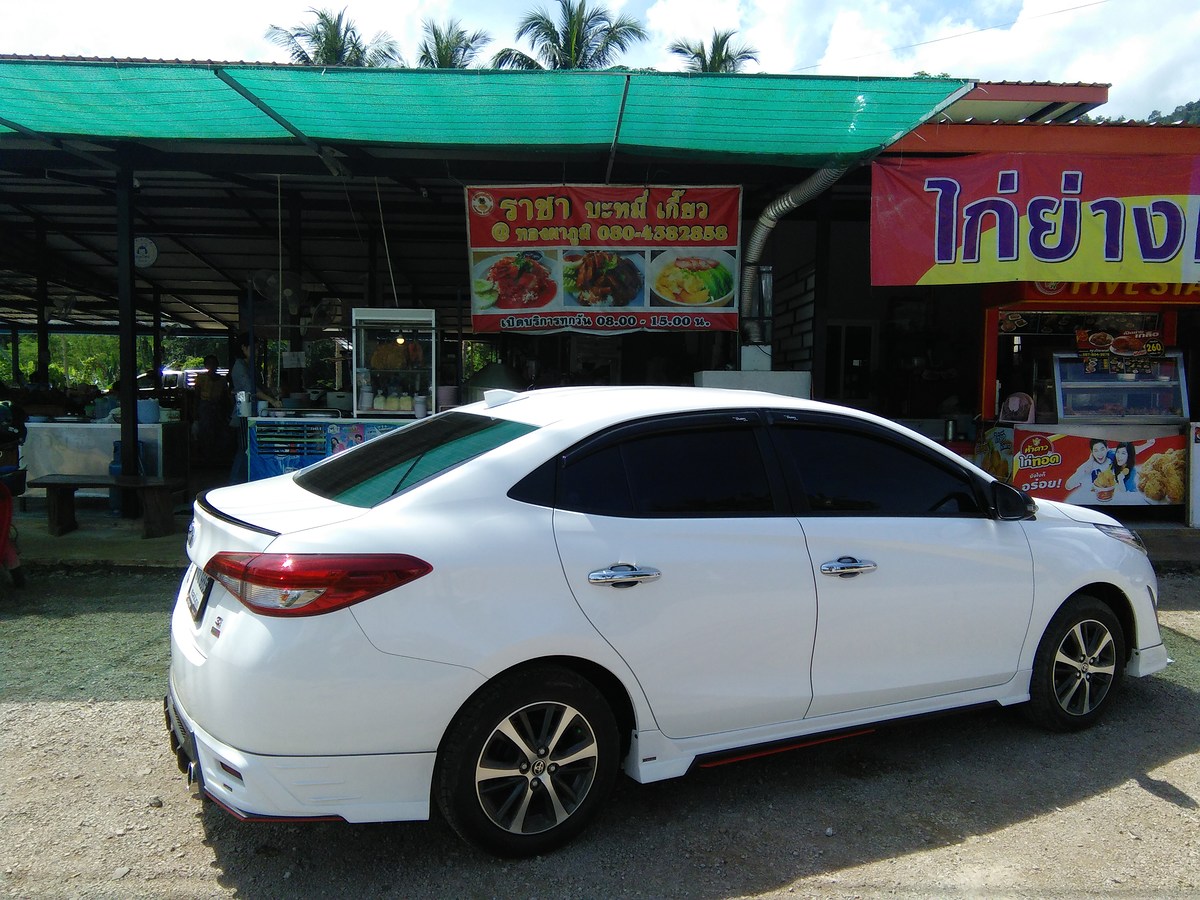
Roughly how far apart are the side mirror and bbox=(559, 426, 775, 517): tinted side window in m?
1.16

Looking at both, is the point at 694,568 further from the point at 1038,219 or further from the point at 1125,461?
the point at 1125,461

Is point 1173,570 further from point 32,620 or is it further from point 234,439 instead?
point 234,439

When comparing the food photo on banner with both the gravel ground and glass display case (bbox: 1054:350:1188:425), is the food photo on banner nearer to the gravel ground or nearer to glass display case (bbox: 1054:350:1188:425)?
glass display case (bbox: 1054:350:1188:425)

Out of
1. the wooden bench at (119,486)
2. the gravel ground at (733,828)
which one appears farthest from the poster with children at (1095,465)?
the wooden bench at (119,486)

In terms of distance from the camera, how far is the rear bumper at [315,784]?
8.54 ft

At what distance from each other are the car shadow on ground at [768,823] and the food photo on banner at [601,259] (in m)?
5.14

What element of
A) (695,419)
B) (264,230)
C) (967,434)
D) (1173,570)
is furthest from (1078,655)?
(264,230)

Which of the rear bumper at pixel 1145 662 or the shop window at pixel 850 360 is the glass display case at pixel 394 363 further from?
the shop window at pixel 850 360

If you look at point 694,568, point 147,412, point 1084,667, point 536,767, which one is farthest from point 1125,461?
point 147,412

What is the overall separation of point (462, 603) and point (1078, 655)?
119 inches

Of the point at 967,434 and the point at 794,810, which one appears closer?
the point at 794,810

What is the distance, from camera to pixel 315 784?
262 centimetres

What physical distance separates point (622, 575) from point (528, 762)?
699mm

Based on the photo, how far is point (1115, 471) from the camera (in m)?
8.54
